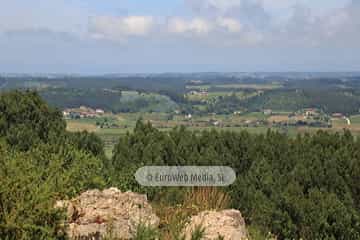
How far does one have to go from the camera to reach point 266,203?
1473cm

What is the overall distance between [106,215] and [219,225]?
181 centimetres

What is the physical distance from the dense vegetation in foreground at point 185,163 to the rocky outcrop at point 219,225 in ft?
6.57

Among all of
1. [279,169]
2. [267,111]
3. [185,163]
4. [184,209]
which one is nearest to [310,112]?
[267,111]

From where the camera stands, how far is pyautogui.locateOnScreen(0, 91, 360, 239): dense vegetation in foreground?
280 inches

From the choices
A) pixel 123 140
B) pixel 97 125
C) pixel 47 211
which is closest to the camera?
pixel 47 211

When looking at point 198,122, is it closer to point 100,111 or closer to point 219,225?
point 100,111

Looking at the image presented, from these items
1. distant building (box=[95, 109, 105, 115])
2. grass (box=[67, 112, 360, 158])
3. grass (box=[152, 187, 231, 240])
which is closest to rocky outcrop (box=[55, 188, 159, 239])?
grass (box=[152, 187, 231, 240])

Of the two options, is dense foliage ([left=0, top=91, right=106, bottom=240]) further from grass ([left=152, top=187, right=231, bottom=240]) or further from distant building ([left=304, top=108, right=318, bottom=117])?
distant building ([left=304, top=108, right=318, bottom=117])

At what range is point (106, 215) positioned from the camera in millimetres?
7949

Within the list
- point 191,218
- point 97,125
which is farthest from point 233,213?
point 97,125

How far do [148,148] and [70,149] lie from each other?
10.2ft

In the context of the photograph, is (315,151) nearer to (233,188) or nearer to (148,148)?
(233,188)

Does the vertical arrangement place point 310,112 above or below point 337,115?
above

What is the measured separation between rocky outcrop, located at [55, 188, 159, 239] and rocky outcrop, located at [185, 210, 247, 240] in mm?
662
